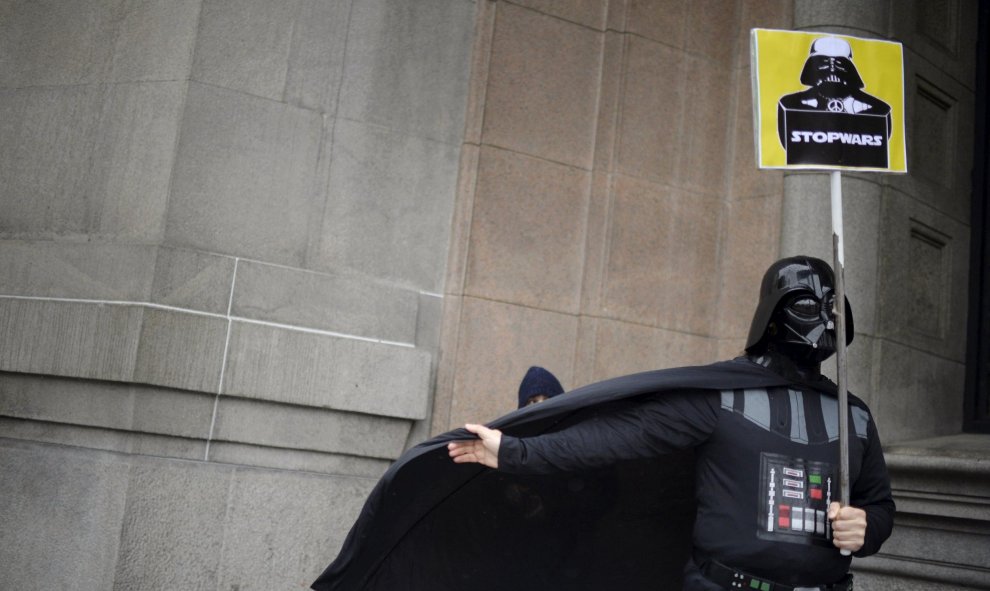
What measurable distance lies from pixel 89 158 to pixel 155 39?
2.54 ft

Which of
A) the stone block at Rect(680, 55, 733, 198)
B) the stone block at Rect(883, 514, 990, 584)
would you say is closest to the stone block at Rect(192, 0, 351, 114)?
the stone block at Rect(680, 55, 733, 198)

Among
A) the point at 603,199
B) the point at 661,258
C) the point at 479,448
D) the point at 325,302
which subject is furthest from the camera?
the point at 661,258

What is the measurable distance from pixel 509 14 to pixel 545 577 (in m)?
3.82

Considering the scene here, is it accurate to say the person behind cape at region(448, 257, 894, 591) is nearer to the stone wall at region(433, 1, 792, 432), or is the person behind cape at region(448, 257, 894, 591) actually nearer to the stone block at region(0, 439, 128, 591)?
the stone block at region(0, 439, 128, 591)

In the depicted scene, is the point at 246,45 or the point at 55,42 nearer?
the point at 246,45

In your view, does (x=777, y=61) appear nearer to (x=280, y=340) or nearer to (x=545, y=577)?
(x=545, y=577)

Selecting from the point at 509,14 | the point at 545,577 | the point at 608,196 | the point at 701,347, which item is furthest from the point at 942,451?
the point at 509,14

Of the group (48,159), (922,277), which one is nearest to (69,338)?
(48,159)

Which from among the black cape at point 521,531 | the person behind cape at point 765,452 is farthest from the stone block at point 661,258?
the person behind cape at point 765,452

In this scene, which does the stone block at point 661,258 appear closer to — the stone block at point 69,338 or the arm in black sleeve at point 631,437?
the stone block at point 69,338

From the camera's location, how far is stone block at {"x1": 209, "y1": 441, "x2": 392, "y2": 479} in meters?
6.18

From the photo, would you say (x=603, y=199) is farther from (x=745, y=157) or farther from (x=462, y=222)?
(x=745, y=157)

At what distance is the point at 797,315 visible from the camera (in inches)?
166

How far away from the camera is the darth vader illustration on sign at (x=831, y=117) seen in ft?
15.5
